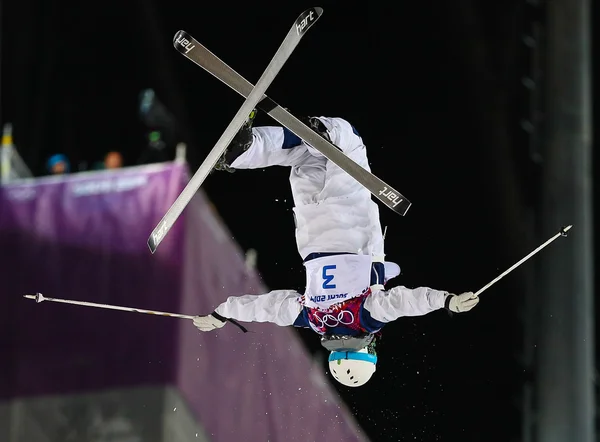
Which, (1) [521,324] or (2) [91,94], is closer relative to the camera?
(1) [521,324]

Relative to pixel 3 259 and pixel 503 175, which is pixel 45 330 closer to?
pixel 3 259

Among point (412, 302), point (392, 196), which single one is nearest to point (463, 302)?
point (412, 302)

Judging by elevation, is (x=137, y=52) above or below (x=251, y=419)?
above

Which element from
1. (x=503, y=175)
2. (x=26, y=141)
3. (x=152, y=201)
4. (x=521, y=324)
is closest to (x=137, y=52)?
(x=26, y=141)

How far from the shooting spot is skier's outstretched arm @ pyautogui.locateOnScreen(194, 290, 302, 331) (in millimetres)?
3928

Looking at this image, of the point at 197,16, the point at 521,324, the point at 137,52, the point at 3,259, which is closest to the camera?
the point at 521,324

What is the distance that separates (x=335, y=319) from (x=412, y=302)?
1.09ft

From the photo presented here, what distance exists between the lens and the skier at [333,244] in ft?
12.4

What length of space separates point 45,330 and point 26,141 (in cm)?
176

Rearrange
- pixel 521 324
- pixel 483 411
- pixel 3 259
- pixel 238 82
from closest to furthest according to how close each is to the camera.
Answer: pixel 238 82, pixel 483 411, pixel 521 324, pixel 3 259

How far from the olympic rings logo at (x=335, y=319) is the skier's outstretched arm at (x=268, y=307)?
0.09 meters

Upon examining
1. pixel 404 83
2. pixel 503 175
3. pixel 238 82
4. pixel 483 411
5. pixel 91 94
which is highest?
pixel 91 94

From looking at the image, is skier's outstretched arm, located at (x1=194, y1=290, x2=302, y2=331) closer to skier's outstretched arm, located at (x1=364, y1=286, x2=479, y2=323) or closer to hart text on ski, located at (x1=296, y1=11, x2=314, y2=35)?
skier's outstretched arm, located at (x1=364, y1=286, x2=479, y2=323)

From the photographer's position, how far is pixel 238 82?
12.1ft
